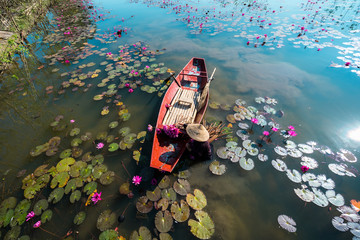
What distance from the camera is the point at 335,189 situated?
4.50m

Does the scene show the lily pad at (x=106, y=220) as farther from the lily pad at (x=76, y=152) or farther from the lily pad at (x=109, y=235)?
the lily pad at (x=76, y=152)

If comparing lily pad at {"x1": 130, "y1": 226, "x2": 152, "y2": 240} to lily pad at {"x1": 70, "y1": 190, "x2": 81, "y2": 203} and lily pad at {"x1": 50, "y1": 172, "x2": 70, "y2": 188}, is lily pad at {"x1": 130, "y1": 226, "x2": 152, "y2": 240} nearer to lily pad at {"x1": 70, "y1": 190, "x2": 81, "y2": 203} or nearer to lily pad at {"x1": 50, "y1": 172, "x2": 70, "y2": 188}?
lily pad at {"x1": 70, "y1": 190, "x2": 81, "y2": 203}

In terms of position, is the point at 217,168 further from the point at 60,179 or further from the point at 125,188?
the point at 60,179

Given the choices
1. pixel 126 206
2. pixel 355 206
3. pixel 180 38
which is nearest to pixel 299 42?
pixel 180 38

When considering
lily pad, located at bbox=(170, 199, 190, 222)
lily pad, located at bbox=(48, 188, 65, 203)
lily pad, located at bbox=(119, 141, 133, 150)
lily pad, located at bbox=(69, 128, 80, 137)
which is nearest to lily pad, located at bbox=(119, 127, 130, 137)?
lily pad, located at bbox=(119, 141, 133, 150)

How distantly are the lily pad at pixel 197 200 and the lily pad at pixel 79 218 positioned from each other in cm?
303

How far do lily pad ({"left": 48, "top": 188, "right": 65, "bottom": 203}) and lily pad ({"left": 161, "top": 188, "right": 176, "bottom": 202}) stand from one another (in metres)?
3.09

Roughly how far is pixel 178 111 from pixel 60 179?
493 cm

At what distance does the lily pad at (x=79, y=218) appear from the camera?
153 inches

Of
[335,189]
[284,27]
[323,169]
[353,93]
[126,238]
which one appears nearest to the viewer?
[126,238]

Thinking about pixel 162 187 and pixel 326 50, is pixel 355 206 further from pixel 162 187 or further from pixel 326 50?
pixel 326 50

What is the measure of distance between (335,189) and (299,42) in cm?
1351

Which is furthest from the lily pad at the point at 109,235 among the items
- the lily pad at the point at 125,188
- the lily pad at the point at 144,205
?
the lily pad at the point at 125,188

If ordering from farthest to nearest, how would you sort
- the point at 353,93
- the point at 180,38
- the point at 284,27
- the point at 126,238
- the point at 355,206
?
the point at 284,27, the point at 180,38, the point at 353,93, the point at 355,206, the point at 126,238
